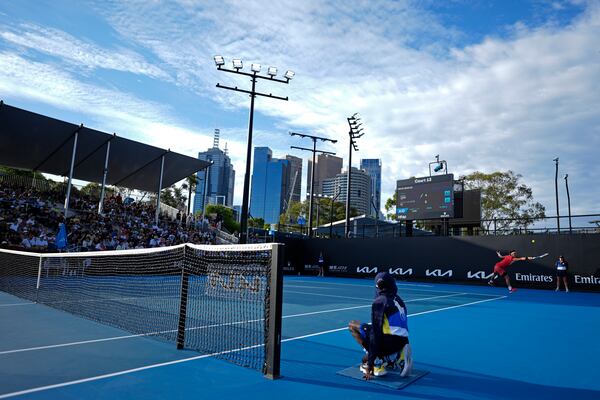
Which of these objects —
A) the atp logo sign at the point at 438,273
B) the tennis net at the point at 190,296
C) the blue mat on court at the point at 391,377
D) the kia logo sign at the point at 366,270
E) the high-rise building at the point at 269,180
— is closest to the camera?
the blue mat on court at the point at 391,377

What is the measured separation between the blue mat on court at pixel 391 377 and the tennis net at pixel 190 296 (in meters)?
A: 0.99

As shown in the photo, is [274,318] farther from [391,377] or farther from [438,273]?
[438,273]

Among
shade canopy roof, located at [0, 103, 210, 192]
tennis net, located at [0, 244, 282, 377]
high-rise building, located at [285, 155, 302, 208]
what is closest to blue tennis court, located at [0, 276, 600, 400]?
tennis net, located at [0, 244, 282, 377]

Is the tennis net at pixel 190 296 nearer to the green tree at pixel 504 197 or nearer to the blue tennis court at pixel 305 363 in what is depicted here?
the blue tennis court at pixel 305 363

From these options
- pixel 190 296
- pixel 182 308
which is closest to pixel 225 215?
pixel 190 296

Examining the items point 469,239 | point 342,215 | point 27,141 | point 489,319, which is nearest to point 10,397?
point 489,319

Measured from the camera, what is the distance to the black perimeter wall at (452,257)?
2012 cm

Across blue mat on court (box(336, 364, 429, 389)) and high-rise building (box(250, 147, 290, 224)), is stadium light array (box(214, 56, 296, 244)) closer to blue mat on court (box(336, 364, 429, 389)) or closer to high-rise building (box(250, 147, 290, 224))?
blue mat on court (box(336, 364, 429, 389))

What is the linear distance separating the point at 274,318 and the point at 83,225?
26594 millimetres

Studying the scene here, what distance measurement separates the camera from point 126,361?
5500 millimetres

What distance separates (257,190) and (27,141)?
60681 millimetres

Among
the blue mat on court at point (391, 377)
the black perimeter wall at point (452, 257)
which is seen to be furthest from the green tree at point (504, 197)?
the blue mat on court at point (391, 377)

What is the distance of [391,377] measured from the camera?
5.14m

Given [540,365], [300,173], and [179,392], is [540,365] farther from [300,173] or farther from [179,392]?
[300,173]
